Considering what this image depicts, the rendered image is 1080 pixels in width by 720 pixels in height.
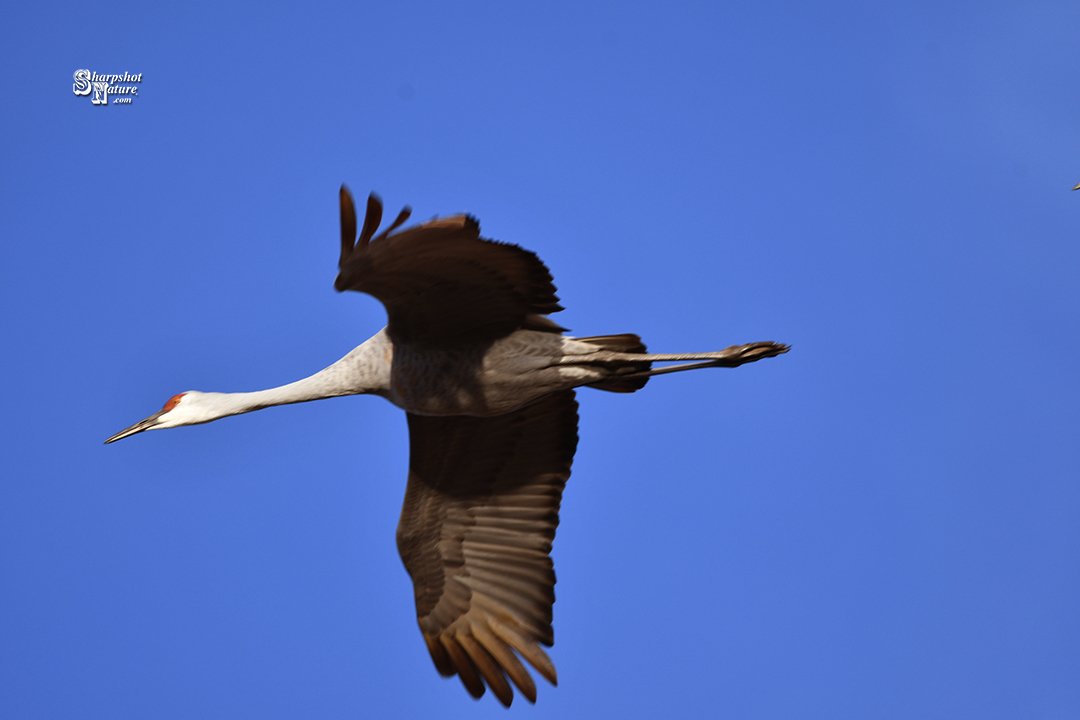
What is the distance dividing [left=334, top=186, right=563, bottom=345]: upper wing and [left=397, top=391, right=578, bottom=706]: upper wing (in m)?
1.31

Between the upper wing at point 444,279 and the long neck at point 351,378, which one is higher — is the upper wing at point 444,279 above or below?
above

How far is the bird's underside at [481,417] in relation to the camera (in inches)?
248

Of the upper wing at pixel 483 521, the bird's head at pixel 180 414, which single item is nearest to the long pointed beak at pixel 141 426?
the bird's head at pixel 180 414

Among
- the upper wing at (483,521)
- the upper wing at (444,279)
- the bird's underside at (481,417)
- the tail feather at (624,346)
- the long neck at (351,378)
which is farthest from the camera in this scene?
the upper wing at (483,521)

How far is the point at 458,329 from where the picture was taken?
7.02m

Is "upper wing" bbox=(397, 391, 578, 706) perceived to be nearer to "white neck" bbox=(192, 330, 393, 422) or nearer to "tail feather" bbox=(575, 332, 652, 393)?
"tail feather" bbox=(575, 332, 652, 393)

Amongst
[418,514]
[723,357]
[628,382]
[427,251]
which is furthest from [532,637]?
[427,251]

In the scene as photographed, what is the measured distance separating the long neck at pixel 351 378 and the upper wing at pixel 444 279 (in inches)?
9.3

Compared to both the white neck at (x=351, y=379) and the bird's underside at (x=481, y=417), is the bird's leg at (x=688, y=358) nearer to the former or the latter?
the bird's underside at (x=481, y=417)

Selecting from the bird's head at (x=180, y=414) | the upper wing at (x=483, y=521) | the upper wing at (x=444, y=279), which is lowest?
the upper wing at (x=483, y=521)

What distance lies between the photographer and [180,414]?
7.91 meters

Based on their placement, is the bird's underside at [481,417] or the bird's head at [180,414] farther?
the bird's head at [180,414]

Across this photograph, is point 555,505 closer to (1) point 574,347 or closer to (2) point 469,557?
(2) point 469,557

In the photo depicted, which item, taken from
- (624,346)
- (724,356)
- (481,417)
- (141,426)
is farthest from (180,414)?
(724,356)
